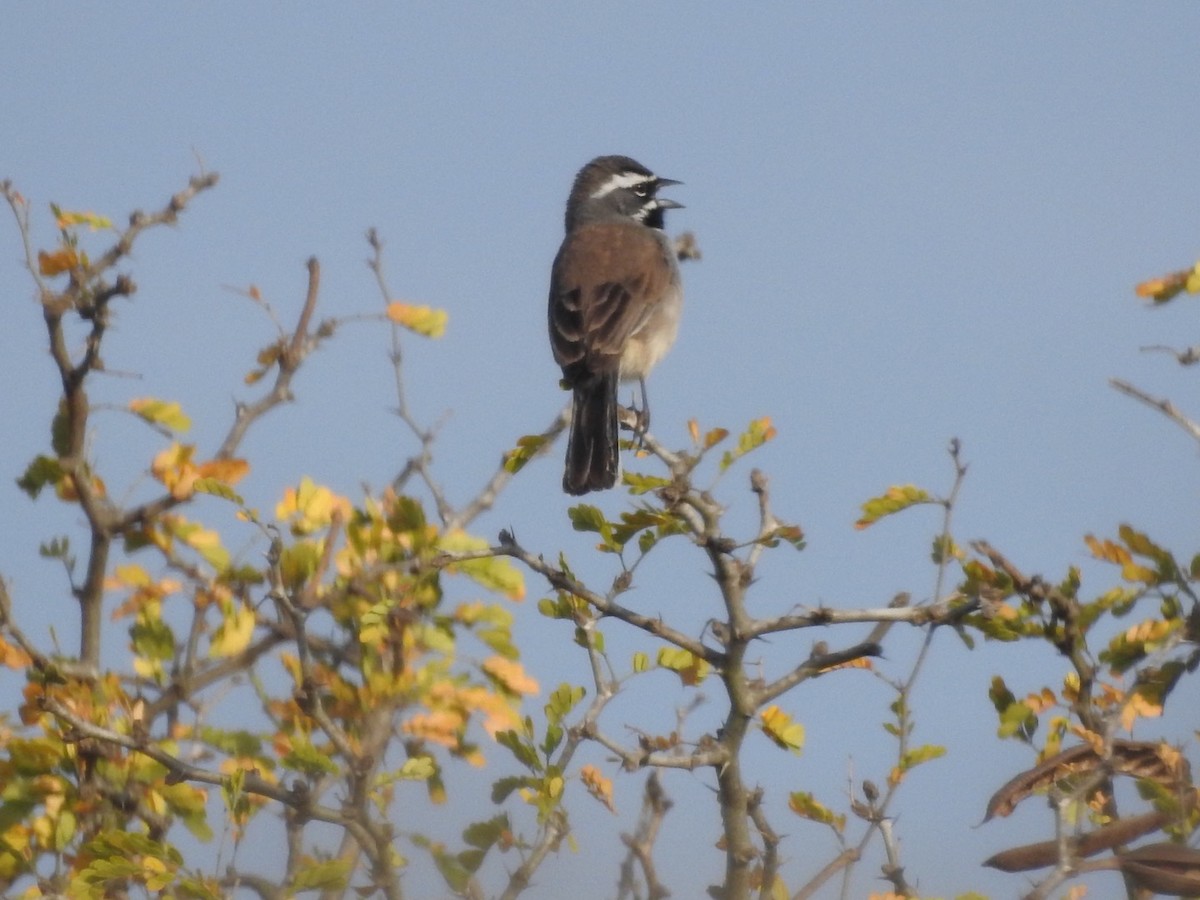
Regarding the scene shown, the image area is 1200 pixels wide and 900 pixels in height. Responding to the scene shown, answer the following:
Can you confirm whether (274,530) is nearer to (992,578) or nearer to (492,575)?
(492,575)

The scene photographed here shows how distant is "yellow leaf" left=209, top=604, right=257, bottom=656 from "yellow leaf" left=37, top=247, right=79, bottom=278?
1.44 meters

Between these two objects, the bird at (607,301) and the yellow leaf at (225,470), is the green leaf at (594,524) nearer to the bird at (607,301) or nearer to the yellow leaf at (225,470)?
the yellow leaf at (225,470)

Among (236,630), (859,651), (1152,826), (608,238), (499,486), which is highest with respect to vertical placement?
(608,238)

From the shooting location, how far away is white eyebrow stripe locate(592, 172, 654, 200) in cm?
1045

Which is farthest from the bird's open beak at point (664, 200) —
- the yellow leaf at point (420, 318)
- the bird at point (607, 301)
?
the yellow leaf at point (420, 318)

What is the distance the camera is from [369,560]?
5016mm

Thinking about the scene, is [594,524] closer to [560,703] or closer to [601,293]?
[560,703]

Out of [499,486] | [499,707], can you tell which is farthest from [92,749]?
[499,486]

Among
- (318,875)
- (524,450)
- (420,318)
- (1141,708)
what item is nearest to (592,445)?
(420,318)

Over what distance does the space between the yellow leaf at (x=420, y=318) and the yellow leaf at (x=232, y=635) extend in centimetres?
162

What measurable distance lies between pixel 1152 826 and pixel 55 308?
3749mm

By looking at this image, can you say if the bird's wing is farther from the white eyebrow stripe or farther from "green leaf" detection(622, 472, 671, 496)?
"green leaf" detection(622, 472, 671, 496)

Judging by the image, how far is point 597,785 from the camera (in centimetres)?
541

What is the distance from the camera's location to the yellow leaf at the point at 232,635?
5.07 meters
